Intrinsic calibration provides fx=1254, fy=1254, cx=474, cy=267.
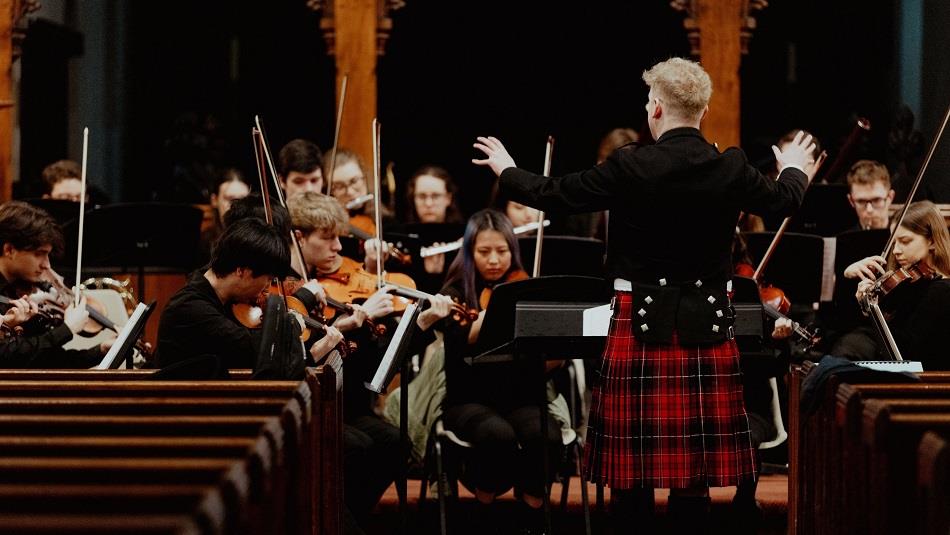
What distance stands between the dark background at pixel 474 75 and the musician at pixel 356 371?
209 inches

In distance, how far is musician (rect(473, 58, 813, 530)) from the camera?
3.35 m

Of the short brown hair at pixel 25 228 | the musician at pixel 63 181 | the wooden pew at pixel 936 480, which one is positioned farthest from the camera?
the musician at pixel 63 181

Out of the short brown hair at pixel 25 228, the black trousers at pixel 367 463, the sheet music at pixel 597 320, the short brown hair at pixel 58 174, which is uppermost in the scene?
the short brown hair at pixel 58 174

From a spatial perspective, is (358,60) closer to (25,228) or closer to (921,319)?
(25,228)

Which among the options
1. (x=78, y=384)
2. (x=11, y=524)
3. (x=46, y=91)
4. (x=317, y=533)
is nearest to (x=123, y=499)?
(x=11, y=524)

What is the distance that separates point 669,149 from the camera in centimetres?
336

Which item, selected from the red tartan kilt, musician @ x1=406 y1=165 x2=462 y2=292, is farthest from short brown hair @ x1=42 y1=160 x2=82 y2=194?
the red tartan kilt

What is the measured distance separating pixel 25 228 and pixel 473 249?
1660mm

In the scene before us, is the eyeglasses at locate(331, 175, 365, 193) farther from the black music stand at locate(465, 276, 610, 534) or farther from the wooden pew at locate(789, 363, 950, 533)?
the wooden pew at locate(789, 363, 950, 533)

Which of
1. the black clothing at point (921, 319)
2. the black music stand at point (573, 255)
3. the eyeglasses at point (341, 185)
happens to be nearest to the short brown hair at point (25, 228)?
the eyeglasses at point (341, 185)

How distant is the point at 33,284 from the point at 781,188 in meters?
2.75

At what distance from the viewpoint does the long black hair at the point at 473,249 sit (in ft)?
16.0

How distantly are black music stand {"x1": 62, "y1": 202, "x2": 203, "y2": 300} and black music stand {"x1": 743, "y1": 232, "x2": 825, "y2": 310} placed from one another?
2683 mm

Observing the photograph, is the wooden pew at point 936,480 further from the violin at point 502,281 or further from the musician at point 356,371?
the violin at point 502,281
